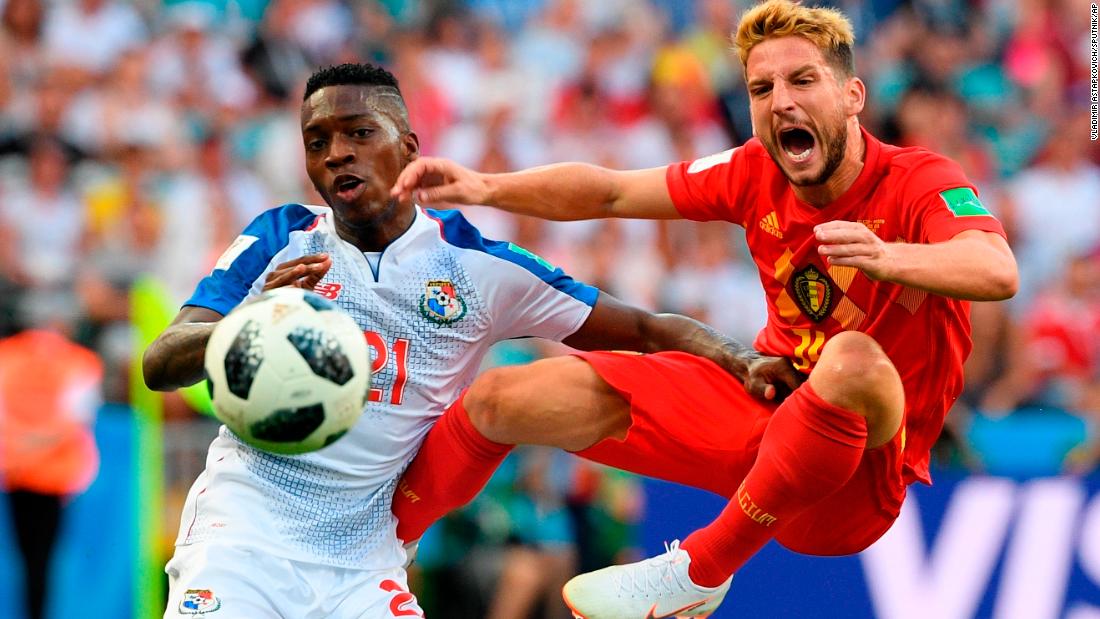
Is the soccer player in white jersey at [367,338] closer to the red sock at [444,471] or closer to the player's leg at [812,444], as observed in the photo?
the red sock at [444,471]

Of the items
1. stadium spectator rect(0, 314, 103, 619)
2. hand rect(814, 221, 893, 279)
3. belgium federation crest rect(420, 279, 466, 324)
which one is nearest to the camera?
hand rect(814, 221, 893, 279)

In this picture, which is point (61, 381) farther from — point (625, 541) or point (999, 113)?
point (999, 113)

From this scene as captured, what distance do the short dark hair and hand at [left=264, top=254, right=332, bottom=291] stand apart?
2.79 feet

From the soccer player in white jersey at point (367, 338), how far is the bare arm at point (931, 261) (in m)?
1.10

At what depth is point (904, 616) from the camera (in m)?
8.14

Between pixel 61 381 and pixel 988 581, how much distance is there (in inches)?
203

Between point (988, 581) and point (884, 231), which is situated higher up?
point (884, 231)

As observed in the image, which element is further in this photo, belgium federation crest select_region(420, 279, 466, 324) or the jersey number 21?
belgium federation crest select_region(420, 279, 466, 324)

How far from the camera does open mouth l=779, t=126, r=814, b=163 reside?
4918 millimetres

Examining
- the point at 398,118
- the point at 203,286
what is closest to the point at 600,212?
the point at 398,118

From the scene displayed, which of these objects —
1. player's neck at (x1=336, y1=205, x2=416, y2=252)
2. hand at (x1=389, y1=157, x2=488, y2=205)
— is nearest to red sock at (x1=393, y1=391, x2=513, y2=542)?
player's neck at (x1=336, y1=205, x2=416, y2=252)

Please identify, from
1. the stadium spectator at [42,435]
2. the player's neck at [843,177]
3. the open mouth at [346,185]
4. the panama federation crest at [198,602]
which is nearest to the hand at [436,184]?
the open mouth at [346,185]

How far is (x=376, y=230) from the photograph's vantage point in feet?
17.6

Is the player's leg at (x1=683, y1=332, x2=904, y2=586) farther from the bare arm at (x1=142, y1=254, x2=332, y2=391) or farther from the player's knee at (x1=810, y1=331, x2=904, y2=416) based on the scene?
the bare arm at (x1=142, y1=254, x2=332, y2=391)
